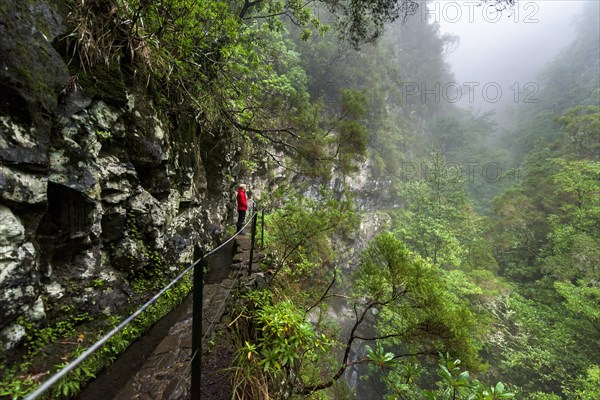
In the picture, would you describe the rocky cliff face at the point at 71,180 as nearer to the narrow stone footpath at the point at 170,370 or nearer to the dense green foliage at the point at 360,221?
the dense green foliage at the point at 360,221

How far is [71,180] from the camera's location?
3.15 metres

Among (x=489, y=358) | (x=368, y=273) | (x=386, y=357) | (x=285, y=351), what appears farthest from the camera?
(x=489, y=358)

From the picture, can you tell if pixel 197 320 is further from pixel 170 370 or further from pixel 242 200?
pixel 242 200

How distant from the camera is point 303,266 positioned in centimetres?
561

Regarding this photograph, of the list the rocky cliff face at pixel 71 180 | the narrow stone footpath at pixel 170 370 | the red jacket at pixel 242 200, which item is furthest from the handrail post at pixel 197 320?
the red jacket at pixel 242 200

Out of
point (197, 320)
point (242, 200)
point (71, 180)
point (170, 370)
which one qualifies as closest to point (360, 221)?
point (242, 200)

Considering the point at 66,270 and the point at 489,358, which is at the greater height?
the point at 66,270

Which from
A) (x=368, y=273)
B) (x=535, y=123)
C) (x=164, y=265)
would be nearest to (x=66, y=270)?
(x=164, y=265)

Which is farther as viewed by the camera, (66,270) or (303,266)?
(303,266)

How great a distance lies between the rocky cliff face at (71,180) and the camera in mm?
2555

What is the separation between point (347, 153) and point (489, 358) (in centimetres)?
1415

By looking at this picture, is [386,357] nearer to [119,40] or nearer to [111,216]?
[111,216]

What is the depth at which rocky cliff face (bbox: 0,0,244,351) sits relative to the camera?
255 centimetres

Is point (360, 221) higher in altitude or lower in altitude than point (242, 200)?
lower
